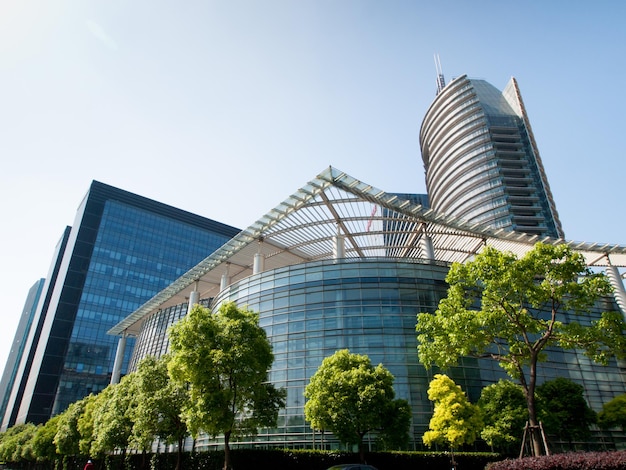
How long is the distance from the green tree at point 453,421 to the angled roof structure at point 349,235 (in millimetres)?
15563

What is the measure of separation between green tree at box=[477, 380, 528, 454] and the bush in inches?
450

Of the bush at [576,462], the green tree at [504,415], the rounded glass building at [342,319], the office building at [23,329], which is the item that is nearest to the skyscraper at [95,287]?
the office building at [23,329]

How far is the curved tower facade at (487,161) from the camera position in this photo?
8831 cm

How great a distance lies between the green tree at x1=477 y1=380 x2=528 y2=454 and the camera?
79.5 ft

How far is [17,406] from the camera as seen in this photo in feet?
296

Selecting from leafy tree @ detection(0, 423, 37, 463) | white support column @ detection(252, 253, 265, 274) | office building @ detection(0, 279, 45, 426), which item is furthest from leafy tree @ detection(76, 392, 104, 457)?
office building @ detection(0, 279, 45, 426)

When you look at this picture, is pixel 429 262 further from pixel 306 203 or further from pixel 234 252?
pixel 234 252

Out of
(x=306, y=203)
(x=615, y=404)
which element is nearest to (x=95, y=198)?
(x=306, y=203)

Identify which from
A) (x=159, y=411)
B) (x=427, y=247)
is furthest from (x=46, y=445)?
(x=427, y=247)

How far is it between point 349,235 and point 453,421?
1978 centimetres

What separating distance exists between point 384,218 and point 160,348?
40383 mm

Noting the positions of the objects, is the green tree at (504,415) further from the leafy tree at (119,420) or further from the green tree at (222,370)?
the leafy tree at (119,420)

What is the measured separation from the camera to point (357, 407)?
22.5 m

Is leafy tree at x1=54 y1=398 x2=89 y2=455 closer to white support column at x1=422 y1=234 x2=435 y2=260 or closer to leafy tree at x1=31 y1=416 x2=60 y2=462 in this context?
leafy tree at x1=31 y1=416 x2=60 y2=462
